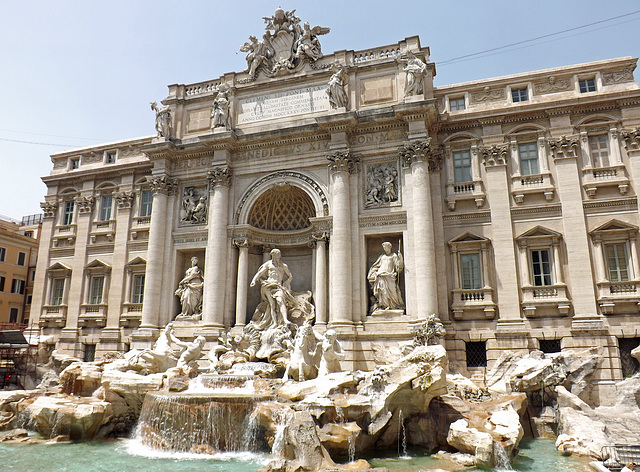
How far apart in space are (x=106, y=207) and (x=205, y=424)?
711 inches

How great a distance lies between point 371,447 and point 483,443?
3118 mm

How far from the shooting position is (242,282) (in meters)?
23.1

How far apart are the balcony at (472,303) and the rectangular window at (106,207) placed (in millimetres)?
19415

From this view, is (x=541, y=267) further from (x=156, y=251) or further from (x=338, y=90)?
(x=156, y=251)

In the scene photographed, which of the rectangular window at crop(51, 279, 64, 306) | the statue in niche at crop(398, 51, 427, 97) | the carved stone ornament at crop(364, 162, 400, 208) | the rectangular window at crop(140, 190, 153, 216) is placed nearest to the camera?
the statue in niche at crop(398, 51, 427, 97)

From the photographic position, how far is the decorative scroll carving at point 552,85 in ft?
70.6

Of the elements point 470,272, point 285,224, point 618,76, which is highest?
point 618,76

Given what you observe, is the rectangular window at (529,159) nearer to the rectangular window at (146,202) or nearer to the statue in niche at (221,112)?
the statue in niche at (221,112)

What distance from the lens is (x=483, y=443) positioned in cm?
1241

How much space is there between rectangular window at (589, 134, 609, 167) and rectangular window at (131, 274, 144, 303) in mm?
22196

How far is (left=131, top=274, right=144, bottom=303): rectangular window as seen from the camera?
2584 cm

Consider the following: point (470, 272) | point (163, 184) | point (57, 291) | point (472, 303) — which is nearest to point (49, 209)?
point (57, 291)

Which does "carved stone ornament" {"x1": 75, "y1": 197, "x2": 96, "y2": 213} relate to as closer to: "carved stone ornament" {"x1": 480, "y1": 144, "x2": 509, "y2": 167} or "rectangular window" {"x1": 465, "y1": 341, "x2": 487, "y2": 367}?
"carved stone ornament" {"x1": 480, "y1": 144, "x2": 509, "y2": 167}

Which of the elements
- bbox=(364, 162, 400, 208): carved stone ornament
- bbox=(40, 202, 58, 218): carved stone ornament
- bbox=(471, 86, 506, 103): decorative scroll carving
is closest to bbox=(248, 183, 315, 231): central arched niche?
bbox=(364, 162, 400, 208): carved stone ornament
